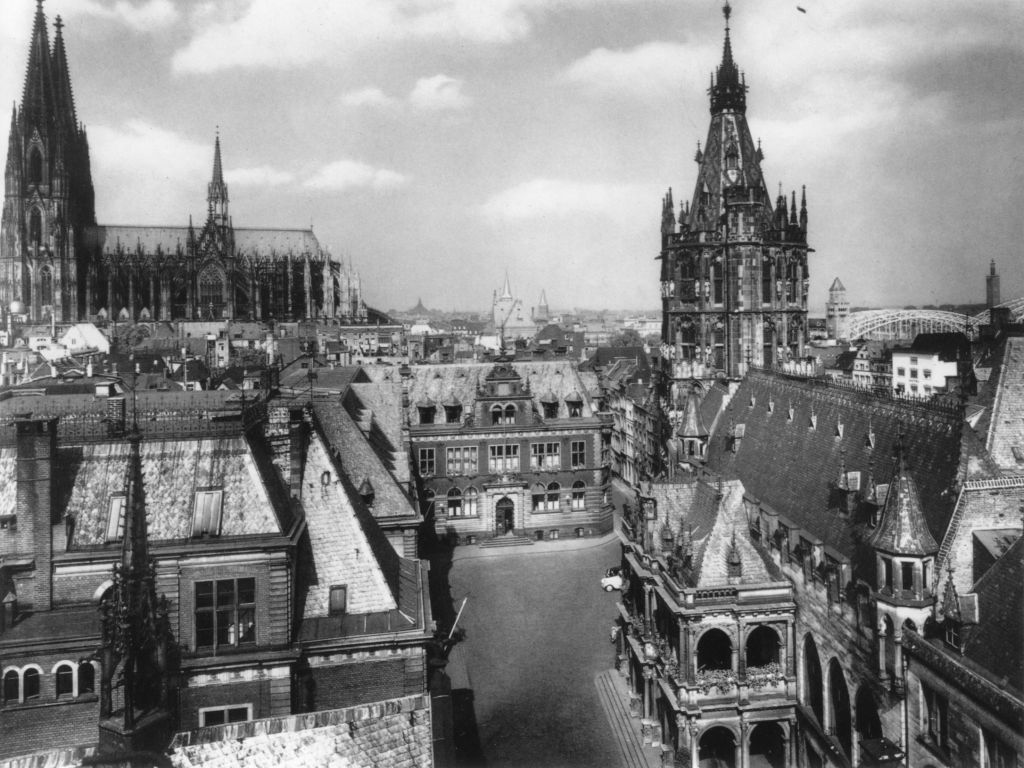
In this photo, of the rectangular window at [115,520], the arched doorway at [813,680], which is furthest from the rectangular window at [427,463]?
the rectangular window at [115,520]

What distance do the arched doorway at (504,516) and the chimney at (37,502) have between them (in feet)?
143

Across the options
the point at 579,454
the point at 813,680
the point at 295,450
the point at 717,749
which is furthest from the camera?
the point at 579,454

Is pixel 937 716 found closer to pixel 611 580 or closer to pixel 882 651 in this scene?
pixel 882 651

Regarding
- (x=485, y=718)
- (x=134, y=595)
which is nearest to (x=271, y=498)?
(x=134, y=595)

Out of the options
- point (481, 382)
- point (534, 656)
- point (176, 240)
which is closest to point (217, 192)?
point (176, 240)

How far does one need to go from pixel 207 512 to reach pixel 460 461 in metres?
40.6

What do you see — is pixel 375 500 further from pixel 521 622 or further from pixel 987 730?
pixel 987 730

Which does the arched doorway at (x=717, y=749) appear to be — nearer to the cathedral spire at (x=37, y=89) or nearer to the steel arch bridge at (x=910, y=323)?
the cathedral spire at (x=37, y=89)

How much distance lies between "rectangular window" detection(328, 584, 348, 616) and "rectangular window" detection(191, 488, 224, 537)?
4.79 m

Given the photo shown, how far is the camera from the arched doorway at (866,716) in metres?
26.4

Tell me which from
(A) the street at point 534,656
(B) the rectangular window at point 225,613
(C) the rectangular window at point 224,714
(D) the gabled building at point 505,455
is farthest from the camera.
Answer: (D) the gabled building at point 505,455

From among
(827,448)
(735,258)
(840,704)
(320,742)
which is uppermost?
(735,258)

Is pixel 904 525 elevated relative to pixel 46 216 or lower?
lower

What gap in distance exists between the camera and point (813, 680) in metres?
31.0
